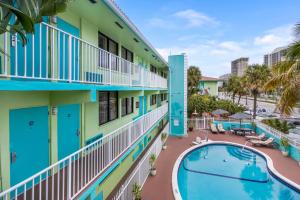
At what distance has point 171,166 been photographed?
15734 mm

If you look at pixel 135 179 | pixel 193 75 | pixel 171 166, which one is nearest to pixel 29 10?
pixel 135 179

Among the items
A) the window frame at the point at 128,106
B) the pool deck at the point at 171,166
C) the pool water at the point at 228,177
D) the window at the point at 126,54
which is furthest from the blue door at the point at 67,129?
the pool water at the point at 228,177

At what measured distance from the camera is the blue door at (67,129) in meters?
6.95

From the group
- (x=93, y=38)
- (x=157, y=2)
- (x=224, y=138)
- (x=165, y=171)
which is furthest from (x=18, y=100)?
(x=224, y=138)

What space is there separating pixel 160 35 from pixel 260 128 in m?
18.7

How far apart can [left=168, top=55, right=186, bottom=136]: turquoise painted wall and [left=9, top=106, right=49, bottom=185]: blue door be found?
2093 centimetres

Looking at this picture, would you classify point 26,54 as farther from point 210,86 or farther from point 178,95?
point 210,86

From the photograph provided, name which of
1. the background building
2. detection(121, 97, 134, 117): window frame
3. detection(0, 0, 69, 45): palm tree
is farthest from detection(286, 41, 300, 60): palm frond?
the background building

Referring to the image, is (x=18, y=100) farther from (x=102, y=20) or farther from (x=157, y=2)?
(x=157, y=2)

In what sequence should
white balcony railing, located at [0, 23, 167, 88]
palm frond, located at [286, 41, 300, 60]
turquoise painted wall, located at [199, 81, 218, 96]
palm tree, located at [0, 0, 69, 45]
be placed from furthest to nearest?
turquoise painted wall, located at [199, 81, 218, 96] → palm frond, located at [286, 41, 300, 60] → white balcony railing, located at [0, 23, 167, 88] → palm tree, located at [0, 0, 69, 45]

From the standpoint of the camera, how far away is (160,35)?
2742 centimetres

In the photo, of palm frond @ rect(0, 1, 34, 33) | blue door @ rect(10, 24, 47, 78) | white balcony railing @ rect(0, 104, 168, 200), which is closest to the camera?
palm frond @ rect(0, 1, 34, 33)

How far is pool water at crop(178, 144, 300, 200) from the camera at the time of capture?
13.0 m

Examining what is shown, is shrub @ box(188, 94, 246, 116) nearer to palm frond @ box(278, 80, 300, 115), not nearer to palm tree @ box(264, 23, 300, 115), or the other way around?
palm tree @ box(264, 23, 300, 115)
